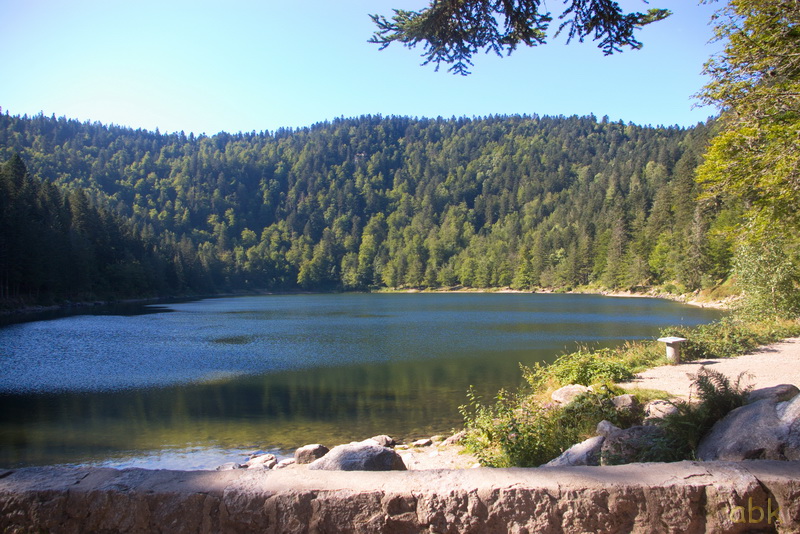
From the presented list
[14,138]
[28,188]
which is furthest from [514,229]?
[14,138]

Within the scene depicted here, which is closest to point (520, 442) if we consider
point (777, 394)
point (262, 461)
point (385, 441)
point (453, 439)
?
point (777, 394)

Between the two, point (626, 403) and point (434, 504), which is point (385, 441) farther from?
point (434, 504)

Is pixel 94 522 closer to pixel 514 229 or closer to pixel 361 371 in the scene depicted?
pixel 361 371

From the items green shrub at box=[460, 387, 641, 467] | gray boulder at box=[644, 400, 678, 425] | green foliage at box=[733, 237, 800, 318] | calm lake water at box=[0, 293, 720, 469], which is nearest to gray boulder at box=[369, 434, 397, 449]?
calm lake water at box=[0, 293, 720, 469]

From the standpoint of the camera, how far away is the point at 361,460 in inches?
282

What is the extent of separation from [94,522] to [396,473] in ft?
6.56

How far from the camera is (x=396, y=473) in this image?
138 inches

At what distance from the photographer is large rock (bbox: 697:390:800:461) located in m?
4.77

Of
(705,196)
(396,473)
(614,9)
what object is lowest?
(396,473)

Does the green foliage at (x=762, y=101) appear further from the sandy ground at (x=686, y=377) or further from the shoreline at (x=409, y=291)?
the shoreline at (x=409, y=291)

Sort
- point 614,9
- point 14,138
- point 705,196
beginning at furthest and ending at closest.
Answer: point 14,138, point 705,196, point 614,9

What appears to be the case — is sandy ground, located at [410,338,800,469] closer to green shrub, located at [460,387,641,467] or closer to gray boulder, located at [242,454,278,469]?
green shrub, located at [460,387,641,467]

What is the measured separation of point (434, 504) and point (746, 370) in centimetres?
1246

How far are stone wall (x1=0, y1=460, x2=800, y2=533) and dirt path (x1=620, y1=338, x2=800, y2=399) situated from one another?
323 inches
